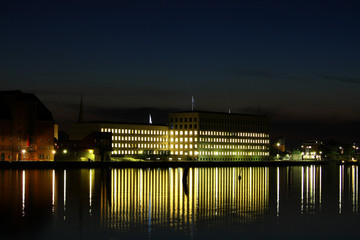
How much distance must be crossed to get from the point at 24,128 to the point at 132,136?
1644 inches

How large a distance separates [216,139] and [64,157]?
5682cm

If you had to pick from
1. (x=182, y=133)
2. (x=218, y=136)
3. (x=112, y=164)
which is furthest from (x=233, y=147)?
(x=112, y=164)

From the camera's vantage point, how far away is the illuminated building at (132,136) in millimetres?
141500

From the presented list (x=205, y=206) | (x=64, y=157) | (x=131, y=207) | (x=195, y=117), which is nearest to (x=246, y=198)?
(x=205, y=206)

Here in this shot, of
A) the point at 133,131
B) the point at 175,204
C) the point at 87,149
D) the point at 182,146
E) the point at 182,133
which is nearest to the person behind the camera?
the point at 175,204

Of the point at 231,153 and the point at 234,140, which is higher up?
the point at 234,140

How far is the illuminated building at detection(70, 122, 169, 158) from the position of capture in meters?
142

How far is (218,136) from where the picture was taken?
538ft

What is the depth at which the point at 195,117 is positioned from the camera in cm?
15775

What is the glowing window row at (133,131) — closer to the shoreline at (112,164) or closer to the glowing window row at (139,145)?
the glowing window row at (139,145)

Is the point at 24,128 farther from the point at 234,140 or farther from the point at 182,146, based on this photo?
the point at 234,140

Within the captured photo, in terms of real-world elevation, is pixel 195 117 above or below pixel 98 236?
above

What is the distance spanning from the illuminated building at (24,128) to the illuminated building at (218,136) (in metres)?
47.9

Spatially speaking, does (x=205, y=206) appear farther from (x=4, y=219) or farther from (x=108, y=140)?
(x=108, y=140)
